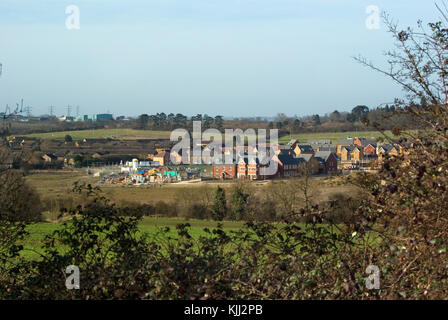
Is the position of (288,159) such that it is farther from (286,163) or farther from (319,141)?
(319,141)

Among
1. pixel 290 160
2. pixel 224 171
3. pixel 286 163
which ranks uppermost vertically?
pixel 290 160

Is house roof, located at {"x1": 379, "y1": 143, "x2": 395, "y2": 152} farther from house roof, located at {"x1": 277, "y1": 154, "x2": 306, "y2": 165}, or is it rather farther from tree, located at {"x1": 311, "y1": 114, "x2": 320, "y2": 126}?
tree, located at {"x1": 311, "y1": 114, "x2": 320, "y2": 126}

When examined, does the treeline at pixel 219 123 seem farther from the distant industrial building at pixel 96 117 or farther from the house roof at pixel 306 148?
the house roof at pixel 306 148

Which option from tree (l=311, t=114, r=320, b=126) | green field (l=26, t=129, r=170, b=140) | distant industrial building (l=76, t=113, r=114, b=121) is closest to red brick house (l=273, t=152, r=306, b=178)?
tree (l=311, t=114, r=320, b=126)

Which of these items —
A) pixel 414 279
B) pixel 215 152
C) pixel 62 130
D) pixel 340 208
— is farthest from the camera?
pixel 62 130

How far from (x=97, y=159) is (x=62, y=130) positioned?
11469 millimetres

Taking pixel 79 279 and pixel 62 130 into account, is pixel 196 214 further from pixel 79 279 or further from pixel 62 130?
pixel 62 130

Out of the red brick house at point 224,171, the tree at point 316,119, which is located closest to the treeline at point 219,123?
the tree at point 316,119

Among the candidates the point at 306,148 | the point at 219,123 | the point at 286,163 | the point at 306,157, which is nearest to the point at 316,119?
the point at 306,148

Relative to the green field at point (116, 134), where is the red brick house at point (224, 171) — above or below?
below

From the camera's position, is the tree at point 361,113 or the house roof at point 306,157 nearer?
the tree at point 361,113

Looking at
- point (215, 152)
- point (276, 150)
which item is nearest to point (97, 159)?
point (215, 152)

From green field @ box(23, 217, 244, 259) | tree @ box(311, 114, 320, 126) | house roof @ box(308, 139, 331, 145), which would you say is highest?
tree @ box(311, 114, 320, 126)
